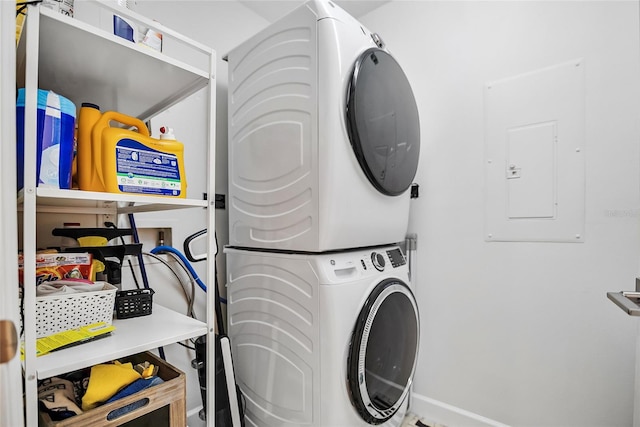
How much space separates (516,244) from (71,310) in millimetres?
2007

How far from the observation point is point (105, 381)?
94 centimetres

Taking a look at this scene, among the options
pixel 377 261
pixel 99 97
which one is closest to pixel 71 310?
pixel 99 97

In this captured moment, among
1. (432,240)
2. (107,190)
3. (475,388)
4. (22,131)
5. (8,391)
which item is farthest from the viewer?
(432,240)

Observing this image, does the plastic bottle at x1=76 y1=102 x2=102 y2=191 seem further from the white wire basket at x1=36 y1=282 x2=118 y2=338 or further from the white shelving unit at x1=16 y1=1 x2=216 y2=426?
the white wire basket at x1=36 y1=282 x2=118 y2=338

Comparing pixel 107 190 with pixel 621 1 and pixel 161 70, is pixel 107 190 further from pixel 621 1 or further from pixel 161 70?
pixel 621 1

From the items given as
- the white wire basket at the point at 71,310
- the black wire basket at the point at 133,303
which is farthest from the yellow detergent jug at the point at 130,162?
the black wire basket at the point at 133,303

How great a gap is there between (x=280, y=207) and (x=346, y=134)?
444mm

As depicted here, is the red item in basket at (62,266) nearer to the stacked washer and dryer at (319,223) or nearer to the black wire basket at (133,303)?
the black wire basket at (133,303)

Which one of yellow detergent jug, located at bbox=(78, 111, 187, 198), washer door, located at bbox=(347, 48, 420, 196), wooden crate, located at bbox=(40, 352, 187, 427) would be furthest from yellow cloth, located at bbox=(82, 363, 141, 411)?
washer door, located at bbox=(347, 48, 420, 196)

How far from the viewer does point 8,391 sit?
0.65 metres

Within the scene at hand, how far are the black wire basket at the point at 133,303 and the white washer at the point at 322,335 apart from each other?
489 mm

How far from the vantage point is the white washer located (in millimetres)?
1297

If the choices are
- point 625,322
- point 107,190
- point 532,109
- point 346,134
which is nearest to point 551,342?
point 625,322

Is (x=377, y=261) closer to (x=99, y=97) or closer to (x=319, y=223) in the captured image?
(x=319, y=223)
